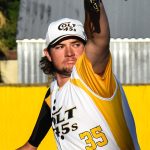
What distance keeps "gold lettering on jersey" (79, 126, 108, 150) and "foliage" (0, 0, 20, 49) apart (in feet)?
54.5

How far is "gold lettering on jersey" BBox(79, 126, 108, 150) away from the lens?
339 centimetres

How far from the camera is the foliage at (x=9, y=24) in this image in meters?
21.0

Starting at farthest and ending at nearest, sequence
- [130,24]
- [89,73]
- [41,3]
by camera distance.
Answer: [41,3] → [130,24] → [89,73]

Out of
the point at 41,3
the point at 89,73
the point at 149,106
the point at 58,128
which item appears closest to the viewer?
the point at 89,73

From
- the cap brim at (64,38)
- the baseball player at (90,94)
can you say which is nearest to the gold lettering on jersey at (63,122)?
the baseball player at (90,94)

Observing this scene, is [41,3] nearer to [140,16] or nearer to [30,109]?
[140,16]

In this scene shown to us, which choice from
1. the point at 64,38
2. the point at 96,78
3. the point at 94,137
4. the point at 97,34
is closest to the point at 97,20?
the point at 97,34

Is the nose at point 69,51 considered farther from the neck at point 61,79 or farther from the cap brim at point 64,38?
the neck at point 61,79

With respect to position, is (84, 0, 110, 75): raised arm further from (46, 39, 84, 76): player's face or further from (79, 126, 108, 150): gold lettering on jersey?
(79, 126, 108, 150): gold lettering on jersey

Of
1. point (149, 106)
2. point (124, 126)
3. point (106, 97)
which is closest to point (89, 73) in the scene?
point (106, 97)

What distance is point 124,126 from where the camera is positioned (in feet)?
11.4

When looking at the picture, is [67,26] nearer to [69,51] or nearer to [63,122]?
[69,51]

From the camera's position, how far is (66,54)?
3.53 metres

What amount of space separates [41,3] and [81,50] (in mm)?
13646
